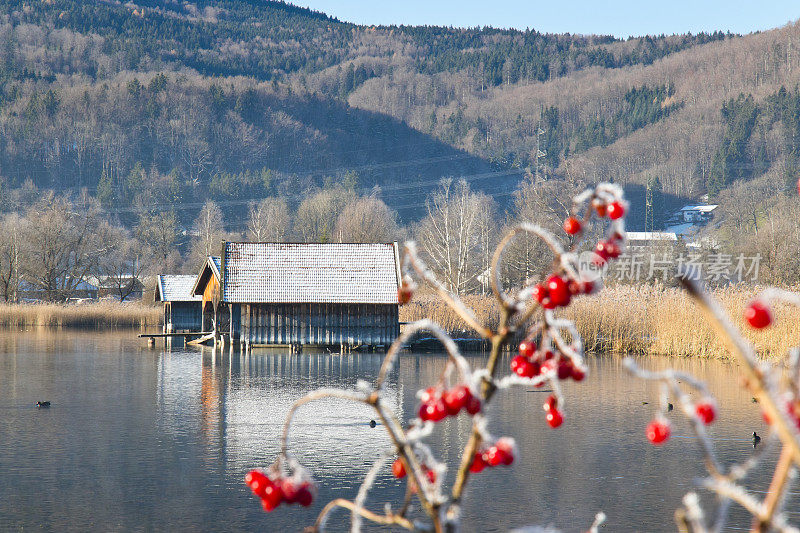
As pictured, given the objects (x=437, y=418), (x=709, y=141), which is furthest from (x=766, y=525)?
(x=709, y=141)

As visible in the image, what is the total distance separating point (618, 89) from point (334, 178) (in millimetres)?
65342

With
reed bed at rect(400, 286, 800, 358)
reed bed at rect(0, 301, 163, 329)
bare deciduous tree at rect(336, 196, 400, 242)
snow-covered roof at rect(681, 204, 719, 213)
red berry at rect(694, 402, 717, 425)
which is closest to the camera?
red berry at rect(694, 402, 717, 425)

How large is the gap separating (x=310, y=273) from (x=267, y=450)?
78.3 feet

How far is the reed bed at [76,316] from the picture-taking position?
177 ft

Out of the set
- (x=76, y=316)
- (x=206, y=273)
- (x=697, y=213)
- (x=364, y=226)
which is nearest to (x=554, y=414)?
(x=206, y=273)

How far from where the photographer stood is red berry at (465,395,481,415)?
248 centimetres

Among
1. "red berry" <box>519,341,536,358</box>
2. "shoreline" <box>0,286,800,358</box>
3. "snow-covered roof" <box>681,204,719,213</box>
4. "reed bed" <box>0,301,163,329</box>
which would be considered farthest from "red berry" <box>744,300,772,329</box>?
"snow-covered roof" <box>681,204,719,213</box>

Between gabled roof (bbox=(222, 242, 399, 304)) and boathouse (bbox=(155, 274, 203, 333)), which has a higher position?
gabled roof (bbox=(222, 242, 399, 304))

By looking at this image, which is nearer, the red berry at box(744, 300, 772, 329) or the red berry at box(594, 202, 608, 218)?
the red berry at box(744, 300, 772, 329)

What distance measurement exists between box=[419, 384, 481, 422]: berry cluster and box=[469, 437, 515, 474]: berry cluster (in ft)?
0.93

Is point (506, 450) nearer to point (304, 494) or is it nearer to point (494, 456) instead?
point (494, 456)

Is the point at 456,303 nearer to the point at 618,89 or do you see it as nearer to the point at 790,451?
the point at 790,451

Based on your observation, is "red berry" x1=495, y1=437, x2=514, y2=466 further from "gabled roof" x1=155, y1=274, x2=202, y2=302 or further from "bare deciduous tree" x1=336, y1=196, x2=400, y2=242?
"bare deciduous tree" x1=336, y1=196, x2=400, y2=242

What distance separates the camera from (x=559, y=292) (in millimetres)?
2527
